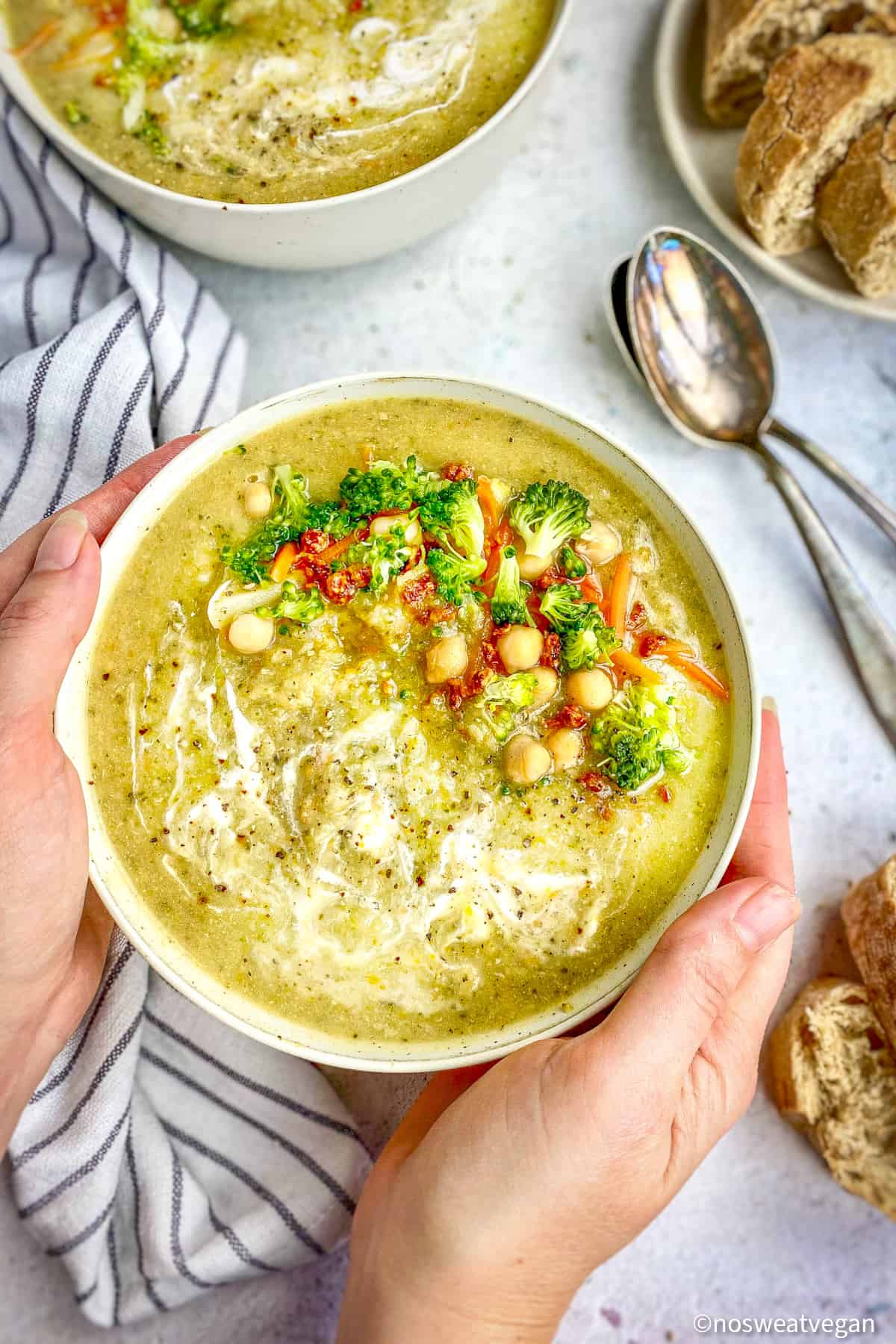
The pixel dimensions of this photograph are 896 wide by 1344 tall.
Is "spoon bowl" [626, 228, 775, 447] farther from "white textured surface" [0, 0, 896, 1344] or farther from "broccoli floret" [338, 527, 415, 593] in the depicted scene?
"broccoli floret" [338, 527, 415, 593]

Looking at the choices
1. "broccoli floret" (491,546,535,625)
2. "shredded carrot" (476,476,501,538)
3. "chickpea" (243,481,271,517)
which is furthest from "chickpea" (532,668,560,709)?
"chickpea" (243,481,271,517)

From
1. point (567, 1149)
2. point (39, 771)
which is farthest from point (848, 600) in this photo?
point (39, 771)

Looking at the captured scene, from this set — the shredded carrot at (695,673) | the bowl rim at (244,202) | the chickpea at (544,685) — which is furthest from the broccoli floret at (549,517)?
the bowl rim at (244,202)

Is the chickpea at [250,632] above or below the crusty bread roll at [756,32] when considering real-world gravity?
below

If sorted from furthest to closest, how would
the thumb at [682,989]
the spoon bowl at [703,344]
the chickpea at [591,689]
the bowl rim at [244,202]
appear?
the spoon bowl at [703,344]
the bowl rim at [244,202]
the chickpea at [591,689]
the thumb at [682,989]

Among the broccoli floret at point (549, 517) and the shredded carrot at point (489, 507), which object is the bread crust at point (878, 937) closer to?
the broccoli floret at point (549, 517)

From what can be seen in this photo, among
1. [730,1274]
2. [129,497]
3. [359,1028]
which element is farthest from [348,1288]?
[129,497]

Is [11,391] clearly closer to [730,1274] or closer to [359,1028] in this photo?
[359,1028]
